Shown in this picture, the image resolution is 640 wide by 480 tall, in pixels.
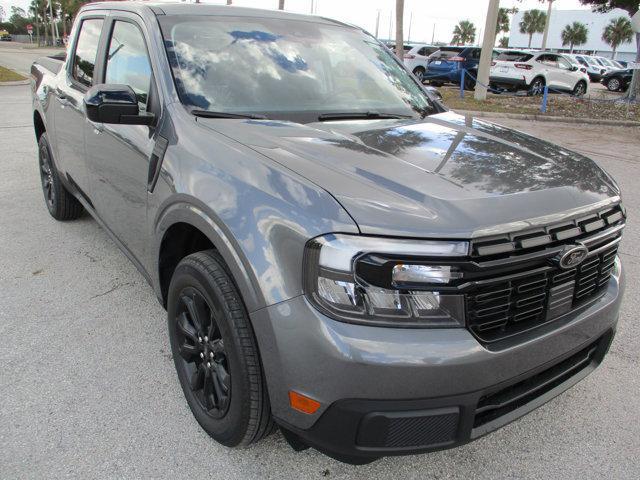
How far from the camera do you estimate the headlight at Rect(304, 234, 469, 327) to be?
1700 mm

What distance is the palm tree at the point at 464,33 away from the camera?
3656 inches

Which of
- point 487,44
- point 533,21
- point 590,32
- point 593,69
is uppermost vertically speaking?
point 533,21

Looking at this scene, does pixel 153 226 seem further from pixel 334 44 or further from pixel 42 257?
pixel 42 257

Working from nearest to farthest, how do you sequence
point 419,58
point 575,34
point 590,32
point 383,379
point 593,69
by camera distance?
→ 1. point 383,379
2. point 419,58
3. point 593,69
4. point 575,34
5. point 590,32

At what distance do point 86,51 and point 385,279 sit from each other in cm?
325

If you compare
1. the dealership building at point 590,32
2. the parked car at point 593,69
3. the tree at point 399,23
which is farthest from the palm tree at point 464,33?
the tree at point 399,23

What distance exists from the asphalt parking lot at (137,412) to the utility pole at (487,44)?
14.1 metres

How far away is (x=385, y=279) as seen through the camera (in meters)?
1.71

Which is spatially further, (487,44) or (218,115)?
(487,44)

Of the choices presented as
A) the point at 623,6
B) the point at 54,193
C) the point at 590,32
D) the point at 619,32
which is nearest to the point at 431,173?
the point at 54,193

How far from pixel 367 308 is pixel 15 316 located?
103 inches

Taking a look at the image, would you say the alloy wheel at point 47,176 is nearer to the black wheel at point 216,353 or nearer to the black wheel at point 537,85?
the black wheel at point 216,353

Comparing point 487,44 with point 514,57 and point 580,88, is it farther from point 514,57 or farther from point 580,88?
point 580,88

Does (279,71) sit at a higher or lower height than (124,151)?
higher
